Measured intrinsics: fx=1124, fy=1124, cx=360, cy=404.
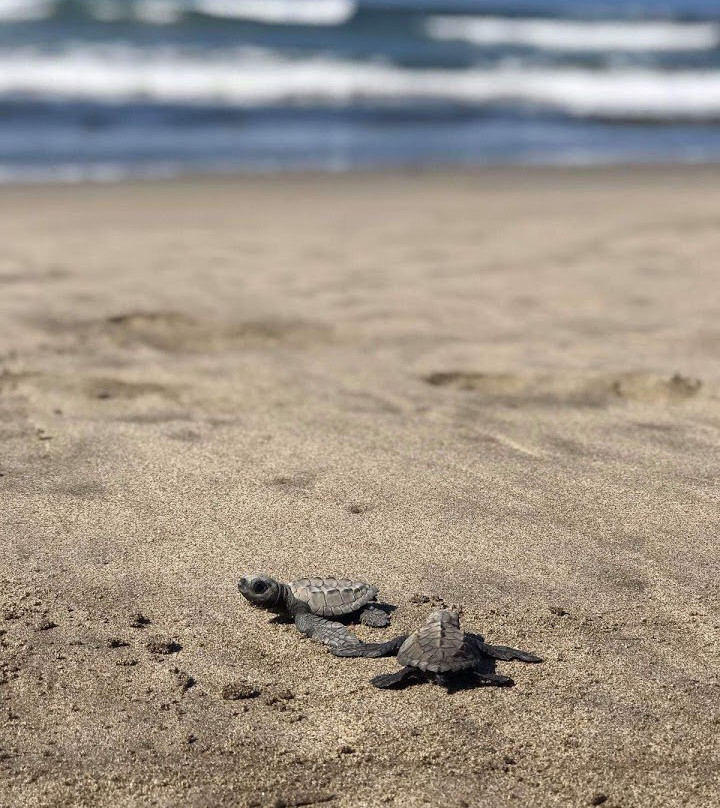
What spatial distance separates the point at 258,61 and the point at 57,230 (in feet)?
41.9

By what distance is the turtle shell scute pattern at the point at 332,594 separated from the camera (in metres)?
2.54

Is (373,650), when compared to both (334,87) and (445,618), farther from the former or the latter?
(334,87)

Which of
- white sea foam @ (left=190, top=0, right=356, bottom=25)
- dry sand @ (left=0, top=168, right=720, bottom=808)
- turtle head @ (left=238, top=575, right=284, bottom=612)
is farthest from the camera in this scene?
white sea foam @ (left=190, top=0, right=356, bottom=25)

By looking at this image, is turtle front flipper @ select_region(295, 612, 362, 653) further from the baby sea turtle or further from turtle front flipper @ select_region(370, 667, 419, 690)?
turtle front flipper @ select_region(370, 667, 419, 690)

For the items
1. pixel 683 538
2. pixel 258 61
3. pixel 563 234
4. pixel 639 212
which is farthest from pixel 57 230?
pixel 258 61

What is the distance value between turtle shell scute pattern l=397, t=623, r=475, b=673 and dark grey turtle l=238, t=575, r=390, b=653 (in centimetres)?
16

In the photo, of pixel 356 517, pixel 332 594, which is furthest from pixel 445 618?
pixel 356 517

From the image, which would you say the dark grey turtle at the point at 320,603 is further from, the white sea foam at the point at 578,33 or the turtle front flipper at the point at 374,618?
the white sea foam at the point at 578,33

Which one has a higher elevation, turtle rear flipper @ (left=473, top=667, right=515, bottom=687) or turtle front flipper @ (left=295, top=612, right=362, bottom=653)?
turtle front flipper @ (left=295, top=612, right=362, bottom=653)

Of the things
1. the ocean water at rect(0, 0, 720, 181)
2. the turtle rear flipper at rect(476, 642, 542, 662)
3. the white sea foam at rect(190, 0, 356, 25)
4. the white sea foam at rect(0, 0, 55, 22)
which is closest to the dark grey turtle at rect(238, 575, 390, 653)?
the turtle rear flipper at rect(476, 642, 542, 662)

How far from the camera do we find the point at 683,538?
3.01 m

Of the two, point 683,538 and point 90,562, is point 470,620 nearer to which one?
point 683,538

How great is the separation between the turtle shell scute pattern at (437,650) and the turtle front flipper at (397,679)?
0.06ft

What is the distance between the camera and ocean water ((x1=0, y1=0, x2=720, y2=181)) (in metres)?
11.2
